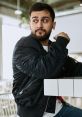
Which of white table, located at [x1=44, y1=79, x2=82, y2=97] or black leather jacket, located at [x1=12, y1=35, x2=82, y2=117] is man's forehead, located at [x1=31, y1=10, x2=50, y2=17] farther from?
white table, located at [x1=44, y1=79, x2=82, y2=97]

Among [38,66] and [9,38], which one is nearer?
[38,66]

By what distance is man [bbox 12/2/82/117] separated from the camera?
44.3 inches

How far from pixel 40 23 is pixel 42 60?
19 cm

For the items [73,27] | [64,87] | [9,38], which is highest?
[73,27]

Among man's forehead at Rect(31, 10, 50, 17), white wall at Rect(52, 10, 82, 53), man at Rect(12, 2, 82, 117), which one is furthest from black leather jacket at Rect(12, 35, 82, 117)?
white wall at Rect(52, 10, 82, 53)

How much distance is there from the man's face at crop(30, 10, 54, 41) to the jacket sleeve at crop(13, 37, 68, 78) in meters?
0.08

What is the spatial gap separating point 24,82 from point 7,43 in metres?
4.63

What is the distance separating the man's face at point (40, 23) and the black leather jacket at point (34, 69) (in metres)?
0.05

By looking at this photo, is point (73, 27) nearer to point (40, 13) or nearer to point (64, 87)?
point (40, 13)

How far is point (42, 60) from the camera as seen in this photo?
1133mm

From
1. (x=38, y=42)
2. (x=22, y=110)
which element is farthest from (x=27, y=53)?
(x=22, y=110)

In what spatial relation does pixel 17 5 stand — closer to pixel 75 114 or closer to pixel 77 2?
pixel 77 2

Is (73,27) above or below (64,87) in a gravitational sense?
above

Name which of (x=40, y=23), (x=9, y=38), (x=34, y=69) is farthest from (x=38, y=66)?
(x=9, y=38)
